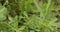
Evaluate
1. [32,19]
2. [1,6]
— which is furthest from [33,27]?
[1,6]

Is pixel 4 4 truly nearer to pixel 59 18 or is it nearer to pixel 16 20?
pixel 16 20

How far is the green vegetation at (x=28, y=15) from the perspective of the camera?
5.51ft

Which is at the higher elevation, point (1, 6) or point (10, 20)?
point (1, 6)

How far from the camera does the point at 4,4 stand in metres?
1.80

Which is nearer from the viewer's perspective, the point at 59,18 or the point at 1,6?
the point at 1,6

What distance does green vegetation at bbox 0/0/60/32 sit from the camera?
1680 millimetres

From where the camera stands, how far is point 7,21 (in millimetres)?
1748

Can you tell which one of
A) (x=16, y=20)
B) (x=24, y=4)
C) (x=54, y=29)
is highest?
(x=24, y=4)

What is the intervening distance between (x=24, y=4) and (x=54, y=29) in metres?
0.36

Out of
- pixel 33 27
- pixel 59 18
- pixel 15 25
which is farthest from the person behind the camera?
pixel 59 18

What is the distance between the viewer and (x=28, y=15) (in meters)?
1.86

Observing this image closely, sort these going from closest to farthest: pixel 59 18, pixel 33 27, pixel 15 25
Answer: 1. pixel 15 25
2. pixel 33 27
3. pixel 59 18

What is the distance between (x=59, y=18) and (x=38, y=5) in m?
0.30

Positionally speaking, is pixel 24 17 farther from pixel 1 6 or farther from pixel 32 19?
pixel 1 6
